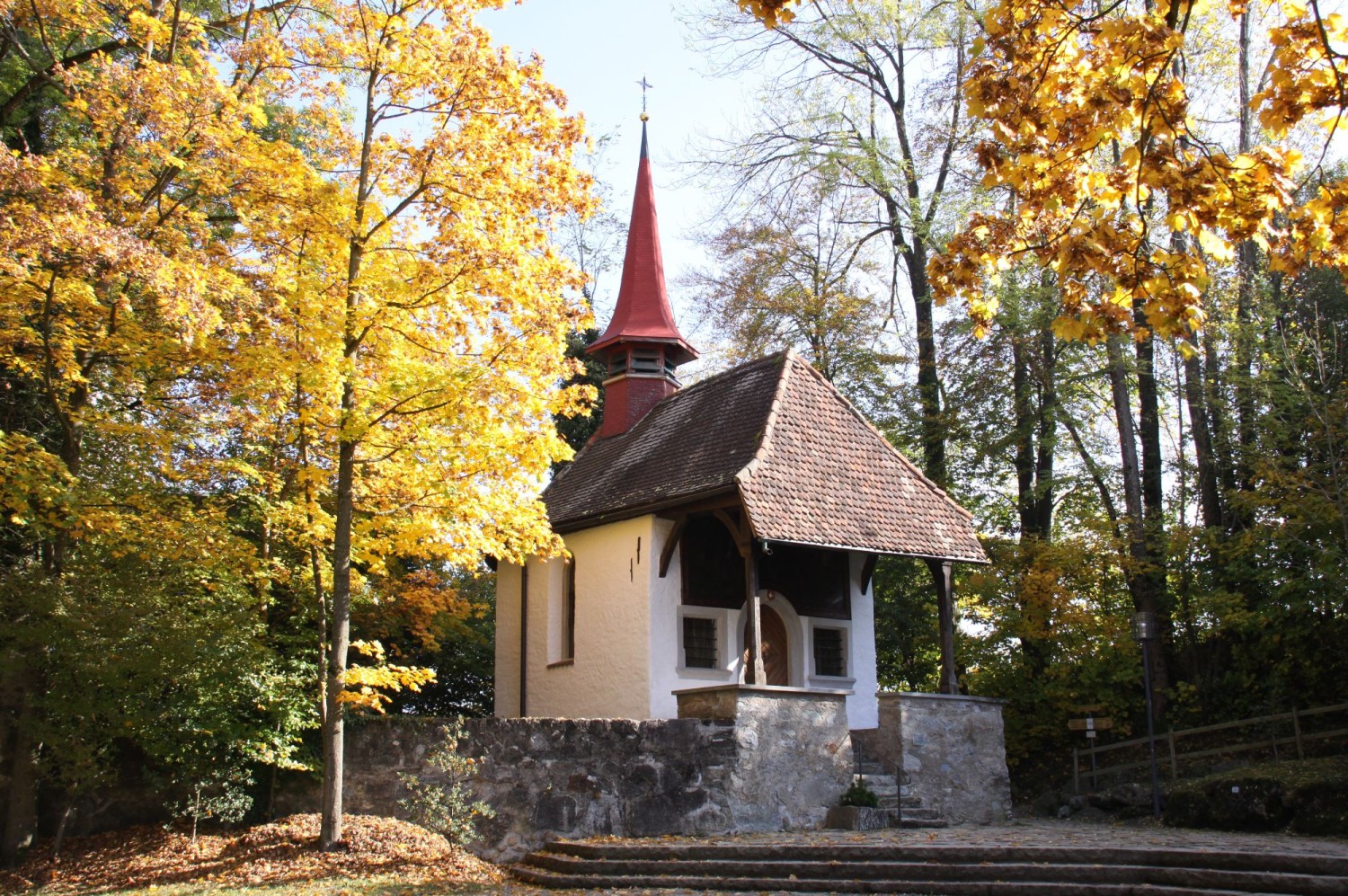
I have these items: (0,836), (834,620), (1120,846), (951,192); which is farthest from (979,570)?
(0,836)

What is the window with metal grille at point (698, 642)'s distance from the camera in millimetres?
15164

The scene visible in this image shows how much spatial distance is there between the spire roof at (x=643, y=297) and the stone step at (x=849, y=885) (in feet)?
36.0

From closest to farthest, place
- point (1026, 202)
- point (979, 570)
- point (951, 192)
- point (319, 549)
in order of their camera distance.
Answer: point (1026, 202) → point (319, 549) → point (979, 570) → point (951, 192)

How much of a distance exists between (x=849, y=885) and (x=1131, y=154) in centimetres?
598

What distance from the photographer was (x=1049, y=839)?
1009 cm

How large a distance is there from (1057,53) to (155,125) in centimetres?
887

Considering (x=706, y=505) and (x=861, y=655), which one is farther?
(x=861, y=655)

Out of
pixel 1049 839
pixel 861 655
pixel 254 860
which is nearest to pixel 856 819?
pixel 1049 839

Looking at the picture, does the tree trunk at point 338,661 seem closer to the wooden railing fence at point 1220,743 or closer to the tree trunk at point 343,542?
the tree trunk at point 343,542

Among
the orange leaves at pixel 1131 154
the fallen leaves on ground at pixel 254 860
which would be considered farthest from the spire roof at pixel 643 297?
the orange leaves at pixel 1131 154

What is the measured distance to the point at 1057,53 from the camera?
19.0 ft

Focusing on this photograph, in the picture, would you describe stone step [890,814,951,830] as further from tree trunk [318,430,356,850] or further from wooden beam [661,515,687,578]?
tree trunk [318,430,356,850]

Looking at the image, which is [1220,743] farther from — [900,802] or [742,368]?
[742,368]

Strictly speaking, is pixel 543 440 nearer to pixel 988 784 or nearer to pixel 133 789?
pixel 133 789
